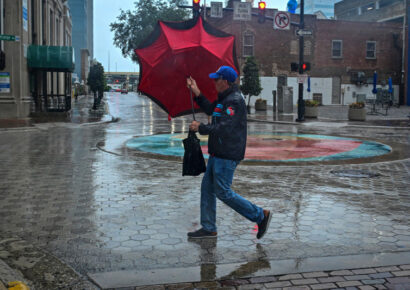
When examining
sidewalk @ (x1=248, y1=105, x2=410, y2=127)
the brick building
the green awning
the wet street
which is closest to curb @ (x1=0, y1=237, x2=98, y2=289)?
the wet street

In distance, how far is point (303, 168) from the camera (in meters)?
10.5

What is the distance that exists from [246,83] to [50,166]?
25.8 m

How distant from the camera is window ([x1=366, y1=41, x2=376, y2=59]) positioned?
49.0m

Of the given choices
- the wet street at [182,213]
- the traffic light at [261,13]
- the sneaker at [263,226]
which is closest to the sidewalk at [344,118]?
the traffic light at [261,13]

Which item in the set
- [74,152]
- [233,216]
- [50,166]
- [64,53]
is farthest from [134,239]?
[64,53]

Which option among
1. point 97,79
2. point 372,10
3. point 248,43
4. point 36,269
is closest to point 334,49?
point 248,43

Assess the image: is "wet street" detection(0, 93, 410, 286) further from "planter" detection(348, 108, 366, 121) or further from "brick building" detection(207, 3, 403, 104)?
"brick building" detection(207, 3, 403, 104)

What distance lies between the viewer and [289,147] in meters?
14.5

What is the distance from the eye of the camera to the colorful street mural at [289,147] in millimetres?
12492

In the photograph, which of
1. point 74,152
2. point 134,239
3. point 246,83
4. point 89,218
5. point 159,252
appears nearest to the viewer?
point 159,252

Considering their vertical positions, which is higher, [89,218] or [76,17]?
[76,17]

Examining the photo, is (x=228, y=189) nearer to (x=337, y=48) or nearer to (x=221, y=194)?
(x=221, y=194)

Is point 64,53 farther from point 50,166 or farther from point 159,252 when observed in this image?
point 159,252

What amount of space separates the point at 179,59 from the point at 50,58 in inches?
1013
